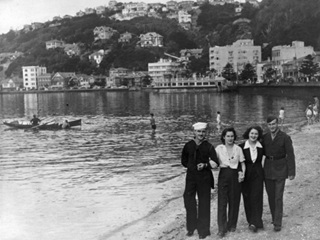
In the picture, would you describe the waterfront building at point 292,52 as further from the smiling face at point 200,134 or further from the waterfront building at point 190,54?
the smiling face at point 200,134

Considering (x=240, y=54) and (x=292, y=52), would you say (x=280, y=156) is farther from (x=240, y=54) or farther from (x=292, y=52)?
(x=240, y=54)

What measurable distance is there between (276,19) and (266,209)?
15984 centimetres

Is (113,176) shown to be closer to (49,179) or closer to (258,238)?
(49,179)

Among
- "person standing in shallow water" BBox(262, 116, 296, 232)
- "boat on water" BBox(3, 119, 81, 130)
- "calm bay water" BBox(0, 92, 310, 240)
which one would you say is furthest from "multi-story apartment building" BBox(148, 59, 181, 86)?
"person standing in shallow water" BBox(262, 116, 296, 232)

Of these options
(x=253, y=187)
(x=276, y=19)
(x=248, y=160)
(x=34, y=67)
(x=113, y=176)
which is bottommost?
(x=113, y=176)

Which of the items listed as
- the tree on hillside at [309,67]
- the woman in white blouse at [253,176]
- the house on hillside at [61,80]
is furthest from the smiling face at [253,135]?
the house on hillside at [61,80]

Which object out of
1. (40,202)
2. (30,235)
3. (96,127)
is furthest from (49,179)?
(96,127)

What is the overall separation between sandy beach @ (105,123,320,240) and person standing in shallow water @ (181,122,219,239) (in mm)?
405

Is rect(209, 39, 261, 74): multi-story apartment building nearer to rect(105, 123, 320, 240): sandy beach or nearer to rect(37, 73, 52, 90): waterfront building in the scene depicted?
rect(37, 73, 52, 90): waterfront building

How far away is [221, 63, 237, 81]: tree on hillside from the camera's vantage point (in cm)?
12965

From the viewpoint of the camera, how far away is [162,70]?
16425cm

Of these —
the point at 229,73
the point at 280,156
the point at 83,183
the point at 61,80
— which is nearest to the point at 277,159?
the point at 280,156

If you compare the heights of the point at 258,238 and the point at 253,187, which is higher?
the point at 253,187

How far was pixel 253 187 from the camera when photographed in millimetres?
7793
